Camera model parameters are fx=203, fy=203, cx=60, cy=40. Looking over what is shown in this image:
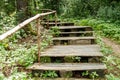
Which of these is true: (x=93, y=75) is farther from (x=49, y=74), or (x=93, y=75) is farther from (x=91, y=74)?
(x=49, y=74)

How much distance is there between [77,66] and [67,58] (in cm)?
44

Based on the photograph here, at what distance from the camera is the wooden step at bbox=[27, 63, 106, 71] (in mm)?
4207

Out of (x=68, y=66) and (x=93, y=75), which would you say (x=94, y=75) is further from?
(x=68, y=66)

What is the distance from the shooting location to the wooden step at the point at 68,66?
13.8ft

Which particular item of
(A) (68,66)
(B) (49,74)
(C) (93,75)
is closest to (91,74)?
(C) (93,75)

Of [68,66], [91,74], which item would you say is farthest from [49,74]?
[91,74]

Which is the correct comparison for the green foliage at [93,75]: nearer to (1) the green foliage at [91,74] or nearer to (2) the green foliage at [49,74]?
(1) the green foliage at [91,74]

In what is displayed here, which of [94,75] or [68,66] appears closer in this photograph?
[94,75]

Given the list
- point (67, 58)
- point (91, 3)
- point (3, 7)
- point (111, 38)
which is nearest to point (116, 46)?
point (111, 38)

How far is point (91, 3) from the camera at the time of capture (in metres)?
15.1

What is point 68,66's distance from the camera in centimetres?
441

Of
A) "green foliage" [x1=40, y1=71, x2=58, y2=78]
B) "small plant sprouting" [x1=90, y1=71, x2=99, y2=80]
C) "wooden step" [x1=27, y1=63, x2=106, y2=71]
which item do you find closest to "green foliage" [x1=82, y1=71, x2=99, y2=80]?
"small plant sprouting" [x1=90, y1=71, x2=99, y2=80]

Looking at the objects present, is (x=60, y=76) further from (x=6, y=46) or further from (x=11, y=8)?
(x=11, y=8)

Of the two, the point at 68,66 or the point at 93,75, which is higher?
the point at 68,66
